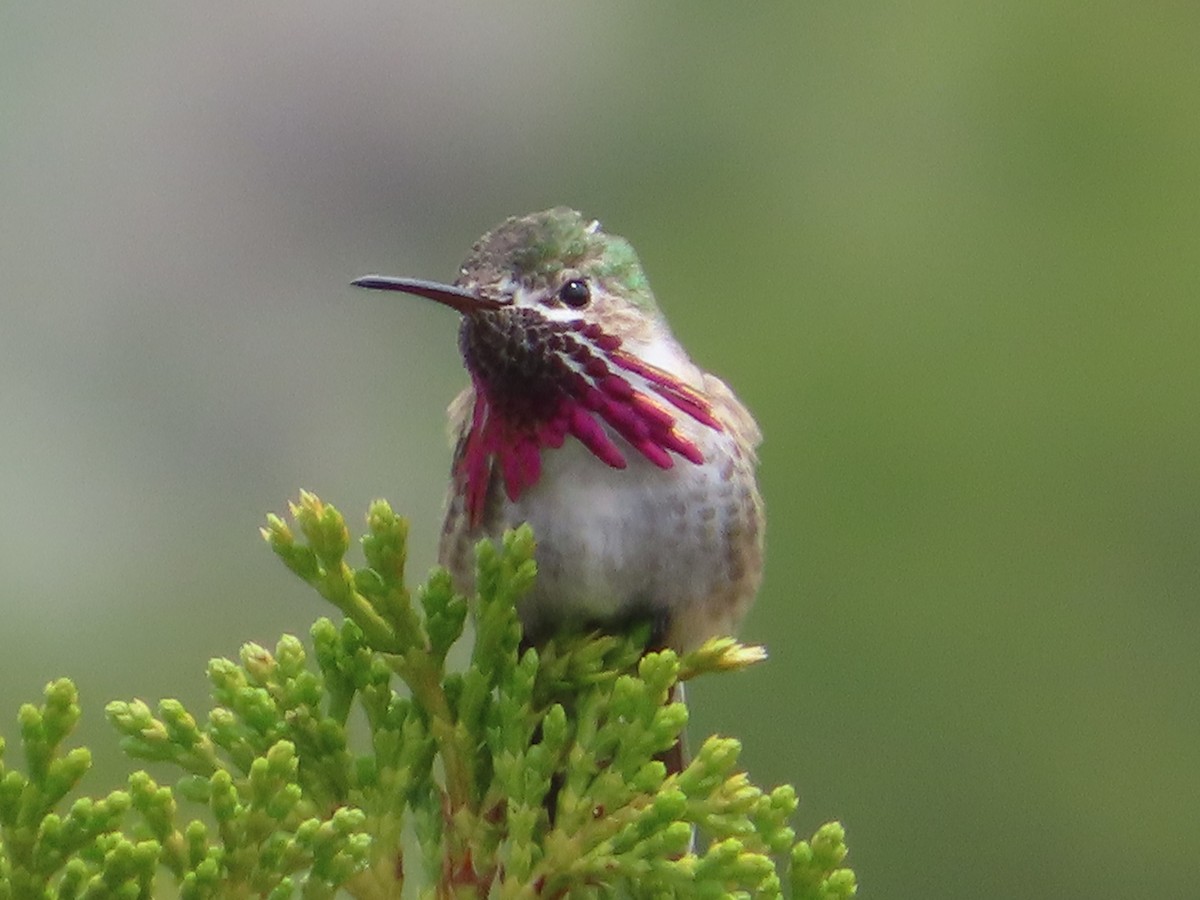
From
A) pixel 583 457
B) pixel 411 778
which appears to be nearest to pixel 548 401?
pixel 583 457

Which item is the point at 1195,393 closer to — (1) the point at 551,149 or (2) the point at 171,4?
(1) the point at 551,149

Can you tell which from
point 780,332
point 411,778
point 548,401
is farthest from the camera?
point 780,332

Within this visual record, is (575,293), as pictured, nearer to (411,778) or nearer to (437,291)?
(437,291)

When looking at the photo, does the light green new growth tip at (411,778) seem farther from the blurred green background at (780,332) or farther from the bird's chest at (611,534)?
the blurred green background at (780,332)

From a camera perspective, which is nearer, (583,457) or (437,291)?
(437,291)

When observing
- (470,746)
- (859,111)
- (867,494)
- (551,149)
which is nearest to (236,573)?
(551,149)

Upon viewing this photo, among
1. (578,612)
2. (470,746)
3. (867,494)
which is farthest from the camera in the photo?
(867,494)

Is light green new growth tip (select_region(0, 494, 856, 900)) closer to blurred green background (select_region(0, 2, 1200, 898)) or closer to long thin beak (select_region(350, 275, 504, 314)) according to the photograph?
long thin beak (select_region(350, 275, 504, 314))
